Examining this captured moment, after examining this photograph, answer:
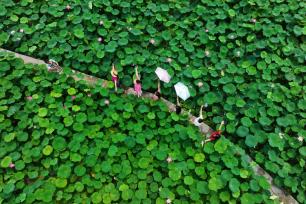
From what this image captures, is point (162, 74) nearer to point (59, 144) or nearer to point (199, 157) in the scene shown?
point (199, 157)

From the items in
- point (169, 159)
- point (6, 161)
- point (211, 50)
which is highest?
point (211, 50)

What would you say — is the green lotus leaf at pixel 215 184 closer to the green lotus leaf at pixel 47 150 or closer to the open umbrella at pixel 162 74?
the open umbrella at pixel 162 74

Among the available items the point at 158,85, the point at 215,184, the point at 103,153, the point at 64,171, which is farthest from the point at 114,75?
the point at 215,184

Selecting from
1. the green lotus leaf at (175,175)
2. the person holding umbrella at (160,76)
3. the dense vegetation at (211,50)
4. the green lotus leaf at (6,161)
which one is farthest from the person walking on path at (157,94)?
the green lotus leaf at (6,161)

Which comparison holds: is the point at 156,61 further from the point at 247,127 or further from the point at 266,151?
the point at 266,151

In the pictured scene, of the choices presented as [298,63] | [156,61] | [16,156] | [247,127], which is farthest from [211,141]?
[16,156]
